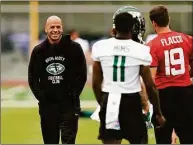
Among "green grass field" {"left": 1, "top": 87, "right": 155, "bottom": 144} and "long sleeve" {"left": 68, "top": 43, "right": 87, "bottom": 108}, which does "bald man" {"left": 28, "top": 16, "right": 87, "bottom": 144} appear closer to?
"long sleeve" {"left": 68, "top": 43, "right": 87, "bottom": 108}

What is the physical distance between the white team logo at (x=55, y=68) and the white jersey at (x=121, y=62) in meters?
1.75

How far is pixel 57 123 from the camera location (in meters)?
8.18

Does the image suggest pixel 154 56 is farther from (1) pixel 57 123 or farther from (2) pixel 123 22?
(1) pixel 57 123

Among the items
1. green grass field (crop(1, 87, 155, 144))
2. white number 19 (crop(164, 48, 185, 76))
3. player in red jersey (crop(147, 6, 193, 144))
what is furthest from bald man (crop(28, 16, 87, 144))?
green grass field (crop(1, 87, 155, 144))

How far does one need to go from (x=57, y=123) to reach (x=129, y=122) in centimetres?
199

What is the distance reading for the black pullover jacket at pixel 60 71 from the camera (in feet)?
26.5

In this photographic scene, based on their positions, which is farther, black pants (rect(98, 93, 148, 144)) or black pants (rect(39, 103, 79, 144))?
black pants (rect(39, 103, 79, 144))

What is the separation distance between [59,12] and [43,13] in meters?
1.72

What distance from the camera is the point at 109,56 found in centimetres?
630

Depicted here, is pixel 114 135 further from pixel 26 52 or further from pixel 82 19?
pixel 82 19

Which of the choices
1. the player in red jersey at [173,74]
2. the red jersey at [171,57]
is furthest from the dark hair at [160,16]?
the red jersey at [171,57]

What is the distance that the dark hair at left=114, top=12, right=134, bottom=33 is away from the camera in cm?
632

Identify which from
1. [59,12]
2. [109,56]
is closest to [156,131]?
[109,56]

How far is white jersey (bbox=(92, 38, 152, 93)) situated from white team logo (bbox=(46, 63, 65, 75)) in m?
1.75
